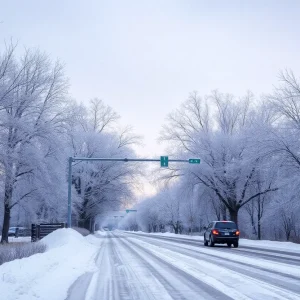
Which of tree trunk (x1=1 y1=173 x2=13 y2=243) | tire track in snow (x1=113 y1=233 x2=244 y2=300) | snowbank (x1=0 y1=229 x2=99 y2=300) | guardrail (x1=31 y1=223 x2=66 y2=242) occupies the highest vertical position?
tree trunk (x1=1 y1=173 x2=13 y2=243)

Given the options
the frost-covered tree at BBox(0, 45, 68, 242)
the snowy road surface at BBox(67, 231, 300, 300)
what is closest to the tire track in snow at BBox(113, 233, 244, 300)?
the snowy road surface at BBox(67, 231, 300, 300)

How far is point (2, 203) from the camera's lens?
2991cm

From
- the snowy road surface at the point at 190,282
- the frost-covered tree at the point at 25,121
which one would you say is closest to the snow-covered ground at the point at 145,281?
the snowy road surface at the point at 190,282

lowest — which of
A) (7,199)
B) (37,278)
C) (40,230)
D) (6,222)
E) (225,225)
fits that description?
(37,278)

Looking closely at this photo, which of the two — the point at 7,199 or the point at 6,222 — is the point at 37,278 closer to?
the point at 7,199

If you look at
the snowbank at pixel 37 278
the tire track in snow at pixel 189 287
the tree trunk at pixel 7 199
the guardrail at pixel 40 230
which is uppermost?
the tree trunk at pixel 7 199

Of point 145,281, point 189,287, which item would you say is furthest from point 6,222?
point 189,287

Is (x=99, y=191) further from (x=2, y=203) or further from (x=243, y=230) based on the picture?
(x=243, y=230)

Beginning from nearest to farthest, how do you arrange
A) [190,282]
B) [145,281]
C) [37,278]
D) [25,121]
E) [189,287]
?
[37,278], [189,287], [190,282], [145,281], [25,121]

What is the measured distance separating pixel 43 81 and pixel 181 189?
1977cm

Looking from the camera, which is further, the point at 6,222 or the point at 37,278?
the point at 6,222

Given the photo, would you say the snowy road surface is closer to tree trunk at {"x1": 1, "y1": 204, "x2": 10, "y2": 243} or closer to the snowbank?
the snowbank

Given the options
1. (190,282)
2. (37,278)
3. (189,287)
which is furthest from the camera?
(190,282)

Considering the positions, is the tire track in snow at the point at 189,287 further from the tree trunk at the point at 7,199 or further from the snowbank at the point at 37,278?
the tree trunk at the point at 7,199
